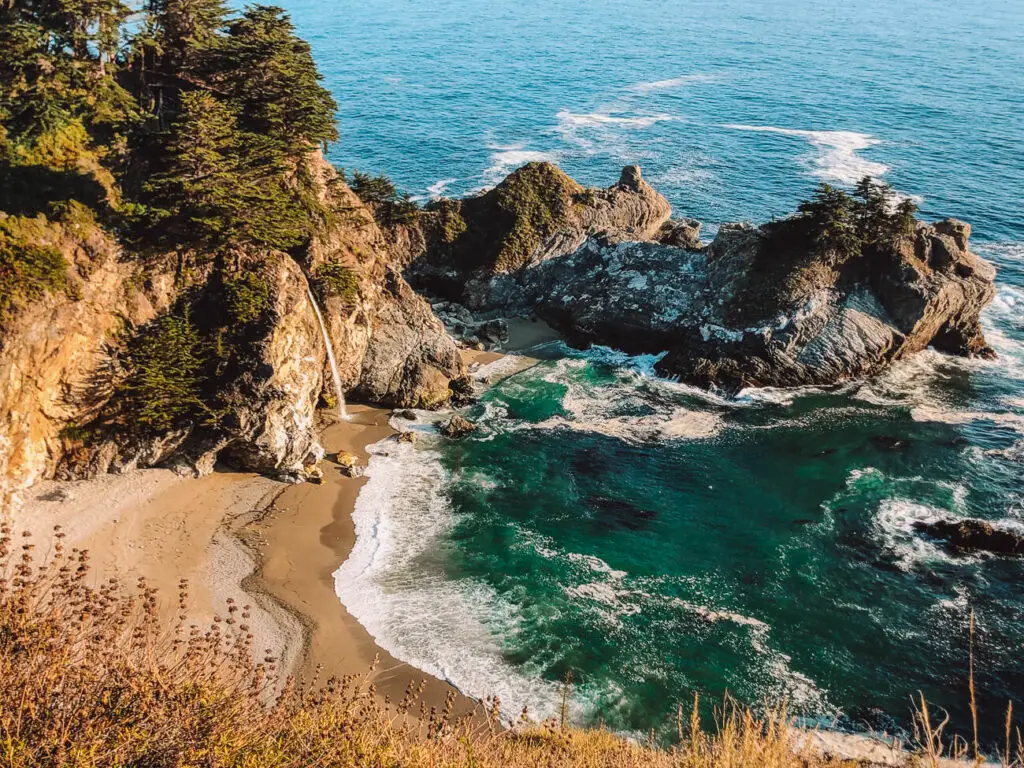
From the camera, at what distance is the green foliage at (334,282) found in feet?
120

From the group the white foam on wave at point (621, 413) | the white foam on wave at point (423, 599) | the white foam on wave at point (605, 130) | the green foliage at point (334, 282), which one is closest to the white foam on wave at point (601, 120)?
the white foam on wave at point (605, 130)

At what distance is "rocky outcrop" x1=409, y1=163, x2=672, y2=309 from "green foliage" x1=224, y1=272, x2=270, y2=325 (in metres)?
19.9

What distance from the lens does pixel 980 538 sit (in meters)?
30.4

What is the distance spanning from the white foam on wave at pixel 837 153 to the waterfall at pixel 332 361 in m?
54.8

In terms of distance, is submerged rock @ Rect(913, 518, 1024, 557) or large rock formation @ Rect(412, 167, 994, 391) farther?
large rock formation @ Rect(412, 167, 994, 391)

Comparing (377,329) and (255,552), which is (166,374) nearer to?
(255,552)

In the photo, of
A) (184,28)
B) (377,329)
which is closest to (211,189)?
(377,329)

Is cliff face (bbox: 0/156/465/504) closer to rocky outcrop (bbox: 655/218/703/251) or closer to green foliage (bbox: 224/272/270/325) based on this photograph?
green foliage (bbox: 224/272/270/325)

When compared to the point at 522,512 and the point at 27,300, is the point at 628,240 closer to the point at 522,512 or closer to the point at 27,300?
the point at 522,512

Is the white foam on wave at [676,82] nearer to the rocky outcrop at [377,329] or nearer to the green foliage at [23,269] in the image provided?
the rocky outcrop at [377,329]

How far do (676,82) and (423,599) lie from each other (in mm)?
101401

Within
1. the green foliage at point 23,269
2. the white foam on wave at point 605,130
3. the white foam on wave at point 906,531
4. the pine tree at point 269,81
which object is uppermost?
the pine tree at point 269,81

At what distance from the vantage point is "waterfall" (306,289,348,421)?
35719 millimetres

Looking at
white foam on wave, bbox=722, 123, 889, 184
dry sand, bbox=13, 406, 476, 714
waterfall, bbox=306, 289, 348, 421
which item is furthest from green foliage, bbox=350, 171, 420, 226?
white foam on wave, bbox=722, 123, 889, 184
